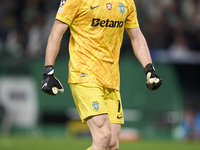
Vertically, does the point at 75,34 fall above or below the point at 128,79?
above

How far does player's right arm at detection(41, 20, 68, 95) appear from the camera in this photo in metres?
5.05

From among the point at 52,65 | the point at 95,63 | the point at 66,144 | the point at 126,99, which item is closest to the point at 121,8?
the point at 95,63

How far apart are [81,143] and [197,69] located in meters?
3.87

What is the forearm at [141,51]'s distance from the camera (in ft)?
18.8

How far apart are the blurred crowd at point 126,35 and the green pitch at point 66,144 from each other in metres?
Answer: 2.32

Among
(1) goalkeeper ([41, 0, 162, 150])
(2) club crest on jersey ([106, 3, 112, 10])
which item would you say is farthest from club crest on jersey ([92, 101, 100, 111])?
(2) club crest on jersey ([106, 3, 112, 10])

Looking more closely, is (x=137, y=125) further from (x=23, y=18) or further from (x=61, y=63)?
(x=23, y=18)

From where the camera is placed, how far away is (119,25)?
5.57 meters

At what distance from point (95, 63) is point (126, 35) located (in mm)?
7916

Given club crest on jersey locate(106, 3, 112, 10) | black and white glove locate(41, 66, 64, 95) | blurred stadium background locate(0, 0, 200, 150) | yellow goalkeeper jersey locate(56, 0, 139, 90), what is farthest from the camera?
blurred stadium background locate(0, 0, 200, 150)

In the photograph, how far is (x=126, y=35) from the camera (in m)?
13.2

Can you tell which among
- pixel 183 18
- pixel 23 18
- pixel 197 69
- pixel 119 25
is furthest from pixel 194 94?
pixel 119 25

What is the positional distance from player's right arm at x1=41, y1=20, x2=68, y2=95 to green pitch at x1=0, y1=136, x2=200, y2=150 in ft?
16.3

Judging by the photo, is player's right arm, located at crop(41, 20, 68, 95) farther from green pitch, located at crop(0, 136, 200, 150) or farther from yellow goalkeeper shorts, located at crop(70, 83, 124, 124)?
green pitch, located at crop(0, 136, 200, 150)
